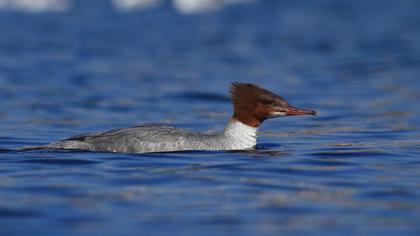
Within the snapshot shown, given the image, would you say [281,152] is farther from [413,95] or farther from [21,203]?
[413,95]

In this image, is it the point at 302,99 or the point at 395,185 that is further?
the point at 302,99

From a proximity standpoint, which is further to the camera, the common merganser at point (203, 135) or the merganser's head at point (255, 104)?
the merganser's head at point (255, 104)

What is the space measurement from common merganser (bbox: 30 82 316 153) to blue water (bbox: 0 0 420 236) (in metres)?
0.17

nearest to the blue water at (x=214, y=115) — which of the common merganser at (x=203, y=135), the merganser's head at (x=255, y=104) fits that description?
the common merganser at (x=203, y=135)

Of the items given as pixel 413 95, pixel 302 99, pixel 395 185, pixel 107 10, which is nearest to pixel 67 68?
pixel 302 99

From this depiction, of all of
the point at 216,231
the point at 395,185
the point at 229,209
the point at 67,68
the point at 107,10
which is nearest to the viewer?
the point at 216,231

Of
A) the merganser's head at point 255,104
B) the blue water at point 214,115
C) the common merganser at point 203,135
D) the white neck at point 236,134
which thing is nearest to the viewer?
the blue water at point 214,115

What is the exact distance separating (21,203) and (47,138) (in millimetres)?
4886

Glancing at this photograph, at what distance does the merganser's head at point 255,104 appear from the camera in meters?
10.8

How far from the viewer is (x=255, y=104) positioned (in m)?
10.9

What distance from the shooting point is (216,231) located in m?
7.26

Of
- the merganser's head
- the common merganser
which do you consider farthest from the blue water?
the merganser's head

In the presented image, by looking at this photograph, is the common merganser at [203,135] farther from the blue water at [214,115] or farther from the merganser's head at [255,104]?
the blue water at [214,115]

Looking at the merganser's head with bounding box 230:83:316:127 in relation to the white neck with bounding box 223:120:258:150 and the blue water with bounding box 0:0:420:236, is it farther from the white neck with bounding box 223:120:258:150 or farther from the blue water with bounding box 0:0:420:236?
the blue water with bounding box 0:0:420:236
